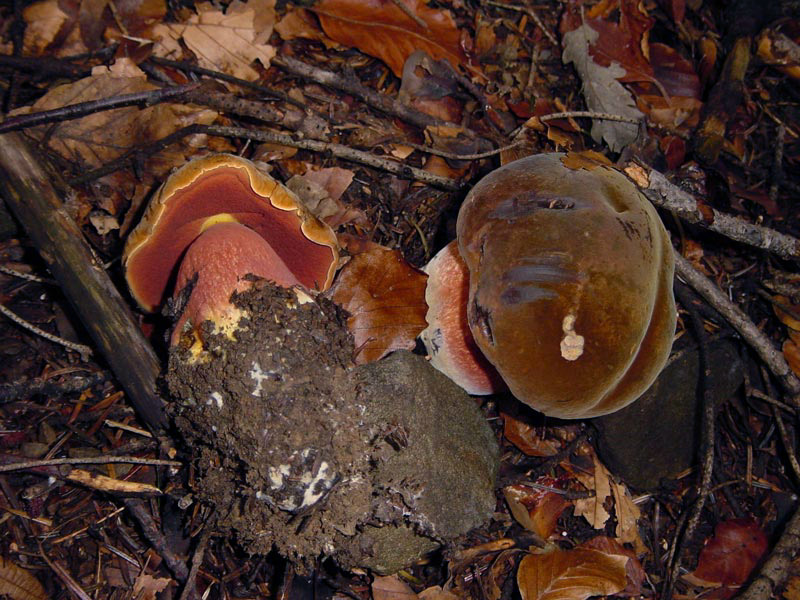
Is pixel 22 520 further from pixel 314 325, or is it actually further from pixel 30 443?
pixel 314 325

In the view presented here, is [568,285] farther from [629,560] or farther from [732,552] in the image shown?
[732,552]

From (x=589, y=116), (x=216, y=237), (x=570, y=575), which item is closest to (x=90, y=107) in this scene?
(x=216, y=237)

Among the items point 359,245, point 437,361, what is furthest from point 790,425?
point 359,245

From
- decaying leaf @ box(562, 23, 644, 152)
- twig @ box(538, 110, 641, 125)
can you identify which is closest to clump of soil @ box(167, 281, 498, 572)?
twig @ box(538, 110, 641, 125)

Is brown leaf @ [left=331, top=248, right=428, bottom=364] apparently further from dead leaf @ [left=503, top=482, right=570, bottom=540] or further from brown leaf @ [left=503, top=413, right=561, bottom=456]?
dead leaf @ [left=503, top=482, right=570, bottom=540]

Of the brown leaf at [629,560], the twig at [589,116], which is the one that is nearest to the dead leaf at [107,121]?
the twig at [589,116]

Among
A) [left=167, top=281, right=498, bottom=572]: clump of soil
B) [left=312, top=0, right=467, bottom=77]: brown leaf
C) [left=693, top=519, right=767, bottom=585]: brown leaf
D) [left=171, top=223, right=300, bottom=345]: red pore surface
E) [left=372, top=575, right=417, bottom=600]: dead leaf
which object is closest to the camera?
[left=167, top=281, right=498, bottom=572]: clump of soil
